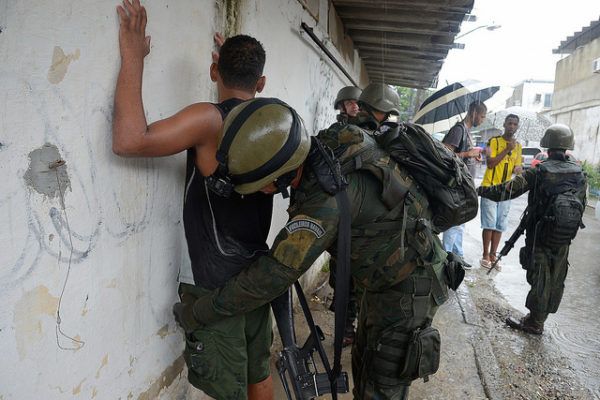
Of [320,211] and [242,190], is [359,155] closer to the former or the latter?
[320,211]

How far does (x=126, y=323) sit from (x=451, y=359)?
2.61 meters

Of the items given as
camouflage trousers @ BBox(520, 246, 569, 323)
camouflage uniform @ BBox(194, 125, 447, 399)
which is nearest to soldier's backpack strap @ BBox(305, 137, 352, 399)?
camouflage uniform @ BBox(194, 125, 447, 399)

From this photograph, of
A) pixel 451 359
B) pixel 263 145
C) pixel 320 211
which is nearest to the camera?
pixel 263 145

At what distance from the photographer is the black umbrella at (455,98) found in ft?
19.0

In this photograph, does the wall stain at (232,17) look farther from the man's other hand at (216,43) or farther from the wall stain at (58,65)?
the wall stain at (58,65)

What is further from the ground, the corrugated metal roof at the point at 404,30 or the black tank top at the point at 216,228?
the corrugated metal roof at the point at 404,30

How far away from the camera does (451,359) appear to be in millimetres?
3258

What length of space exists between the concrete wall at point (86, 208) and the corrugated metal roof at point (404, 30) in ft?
9.07

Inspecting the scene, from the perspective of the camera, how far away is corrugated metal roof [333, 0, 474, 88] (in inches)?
161

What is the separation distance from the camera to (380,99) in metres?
3.19

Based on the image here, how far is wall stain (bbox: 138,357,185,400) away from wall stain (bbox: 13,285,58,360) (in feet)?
2.27

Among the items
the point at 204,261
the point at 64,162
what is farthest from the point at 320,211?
the point at 64,162

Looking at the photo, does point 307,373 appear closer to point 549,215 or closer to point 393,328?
point 393,328

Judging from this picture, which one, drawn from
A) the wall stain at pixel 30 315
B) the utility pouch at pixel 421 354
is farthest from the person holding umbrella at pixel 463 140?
the wall stain at pixel 30 315
